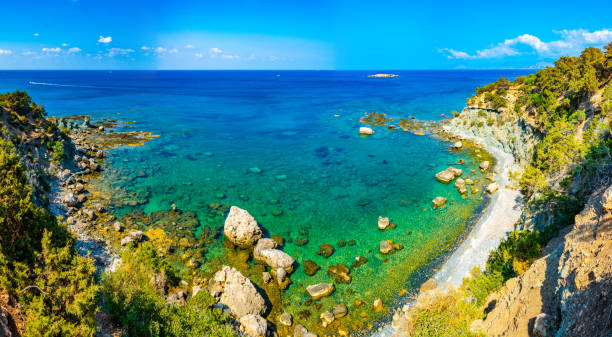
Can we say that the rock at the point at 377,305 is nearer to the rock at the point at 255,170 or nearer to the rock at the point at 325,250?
the rock at the point at 325,250

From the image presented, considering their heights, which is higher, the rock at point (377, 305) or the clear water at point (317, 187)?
the clear water at point (317, 187)

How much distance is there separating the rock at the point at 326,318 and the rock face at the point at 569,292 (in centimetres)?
977

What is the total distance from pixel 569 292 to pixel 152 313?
20.9 metres

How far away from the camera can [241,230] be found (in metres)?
29.0

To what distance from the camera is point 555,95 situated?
44594 mm

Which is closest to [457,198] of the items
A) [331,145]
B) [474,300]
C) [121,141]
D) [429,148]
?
[474,300]

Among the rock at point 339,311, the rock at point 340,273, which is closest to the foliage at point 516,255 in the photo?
the rock at point 340,273

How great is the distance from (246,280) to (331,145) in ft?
155

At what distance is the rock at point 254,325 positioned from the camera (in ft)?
63.4

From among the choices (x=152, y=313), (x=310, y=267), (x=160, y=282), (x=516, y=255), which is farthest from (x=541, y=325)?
(x=160, y=282)

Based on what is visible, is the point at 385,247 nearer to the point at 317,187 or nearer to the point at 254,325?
the point at 254,325

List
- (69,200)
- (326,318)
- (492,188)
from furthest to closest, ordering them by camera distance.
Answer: (492,188), (69,200), (326,318)

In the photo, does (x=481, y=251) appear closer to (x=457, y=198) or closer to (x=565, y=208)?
(x=565, y=208)

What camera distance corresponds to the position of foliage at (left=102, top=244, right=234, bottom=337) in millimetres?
16109
